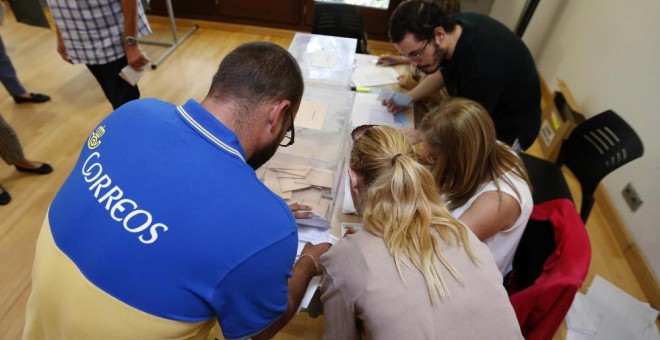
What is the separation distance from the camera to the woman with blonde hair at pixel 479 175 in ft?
3.68

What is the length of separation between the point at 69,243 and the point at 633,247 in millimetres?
2656

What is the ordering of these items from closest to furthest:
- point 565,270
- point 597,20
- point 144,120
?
1. point 144,120
2. point 565,270
3. point 597,20

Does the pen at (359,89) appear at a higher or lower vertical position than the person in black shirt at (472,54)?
lower

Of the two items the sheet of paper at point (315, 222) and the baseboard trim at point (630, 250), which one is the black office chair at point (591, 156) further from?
the sheet of paper at point (315, 222)

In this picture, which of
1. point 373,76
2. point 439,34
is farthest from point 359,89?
point 439,34

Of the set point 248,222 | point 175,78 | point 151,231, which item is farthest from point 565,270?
point 175,78

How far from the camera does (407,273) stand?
0.77 meters

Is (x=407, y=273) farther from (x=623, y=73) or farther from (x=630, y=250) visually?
A: (x=623, y=73)

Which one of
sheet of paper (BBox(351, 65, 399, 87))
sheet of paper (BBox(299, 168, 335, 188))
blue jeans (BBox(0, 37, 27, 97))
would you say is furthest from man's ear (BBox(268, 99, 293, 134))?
blue jeans (BBox(0, 37, 27, 97))

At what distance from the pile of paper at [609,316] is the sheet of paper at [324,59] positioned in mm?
1780

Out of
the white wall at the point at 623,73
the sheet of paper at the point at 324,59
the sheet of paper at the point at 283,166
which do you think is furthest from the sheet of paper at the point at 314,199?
the white wall at the point at 623,73

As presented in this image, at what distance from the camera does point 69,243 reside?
658mm

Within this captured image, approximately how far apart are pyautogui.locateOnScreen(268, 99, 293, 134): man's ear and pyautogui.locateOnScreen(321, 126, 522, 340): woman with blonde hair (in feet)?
0.83

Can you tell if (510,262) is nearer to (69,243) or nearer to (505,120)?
(505,120)
